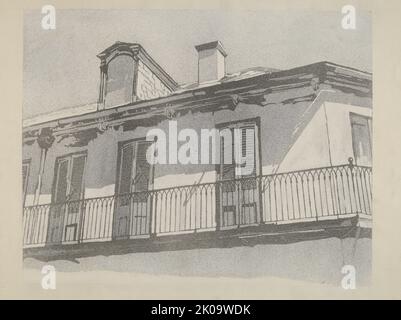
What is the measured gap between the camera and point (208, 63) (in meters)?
4.79

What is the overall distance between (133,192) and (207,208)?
2.31 ft

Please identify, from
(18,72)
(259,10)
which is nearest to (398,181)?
(259,10)

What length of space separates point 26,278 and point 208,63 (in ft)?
8.35

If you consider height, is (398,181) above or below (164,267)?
above

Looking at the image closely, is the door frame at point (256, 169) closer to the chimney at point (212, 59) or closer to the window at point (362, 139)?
the chimney at point (212, 59)

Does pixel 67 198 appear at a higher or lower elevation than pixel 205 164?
lower

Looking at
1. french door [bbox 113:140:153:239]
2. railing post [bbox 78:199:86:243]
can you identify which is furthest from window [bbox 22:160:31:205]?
french door [bbox 113:140:153:239]

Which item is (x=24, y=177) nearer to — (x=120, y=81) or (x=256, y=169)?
(x=120, y=81)

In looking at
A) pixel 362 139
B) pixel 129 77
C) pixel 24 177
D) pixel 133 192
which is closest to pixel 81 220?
pixel 133 192

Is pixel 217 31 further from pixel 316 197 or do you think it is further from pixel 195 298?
pixel 195 298

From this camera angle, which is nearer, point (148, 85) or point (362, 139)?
point (362, 139)

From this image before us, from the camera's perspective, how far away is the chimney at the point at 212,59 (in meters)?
4.78

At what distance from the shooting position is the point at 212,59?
15.7 ft

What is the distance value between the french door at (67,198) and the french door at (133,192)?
355mm
